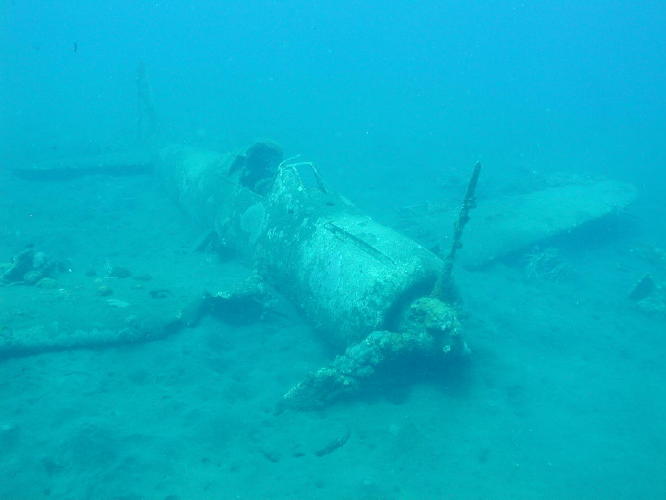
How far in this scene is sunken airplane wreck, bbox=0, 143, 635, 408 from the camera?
21.5 ft

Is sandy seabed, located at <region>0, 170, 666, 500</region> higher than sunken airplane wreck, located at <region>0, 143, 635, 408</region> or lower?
lower

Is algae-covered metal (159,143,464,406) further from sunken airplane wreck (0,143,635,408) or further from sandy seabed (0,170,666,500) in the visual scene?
sandy seabed (0,170,666,500)

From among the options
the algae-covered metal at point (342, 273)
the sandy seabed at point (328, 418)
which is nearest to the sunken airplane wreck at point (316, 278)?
the algae-covered metal at point (342, 273)

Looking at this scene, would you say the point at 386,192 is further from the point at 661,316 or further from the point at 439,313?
the point at 439,313

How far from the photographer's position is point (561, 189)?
16.3 metres

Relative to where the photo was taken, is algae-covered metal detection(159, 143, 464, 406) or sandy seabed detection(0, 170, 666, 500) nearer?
sandy seabed detection(0, 170, 666, 500)

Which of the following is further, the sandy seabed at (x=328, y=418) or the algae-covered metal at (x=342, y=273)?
the algae-covered metal at (x=342, y=273)

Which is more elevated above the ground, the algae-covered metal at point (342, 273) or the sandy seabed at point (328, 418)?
the algae-covered metal at point (342, 273)

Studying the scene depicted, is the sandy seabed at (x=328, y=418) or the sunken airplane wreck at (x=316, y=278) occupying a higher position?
the sunken airplane wreck at (x=316, y=278)

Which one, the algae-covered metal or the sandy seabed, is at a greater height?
the algae-covered metal

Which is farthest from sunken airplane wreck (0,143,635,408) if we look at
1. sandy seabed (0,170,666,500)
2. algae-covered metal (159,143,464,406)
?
sandy seabed (0,170,666,500)

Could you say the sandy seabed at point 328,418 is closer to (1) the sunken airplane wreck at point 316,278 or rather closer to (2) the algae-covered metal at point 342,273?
Answer: (1) the sunken airplane wreck at point 316,278

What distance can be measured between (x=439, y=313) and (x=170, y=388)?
4.41 metres

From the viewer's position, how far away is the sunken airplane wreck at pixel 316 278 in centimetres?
655
